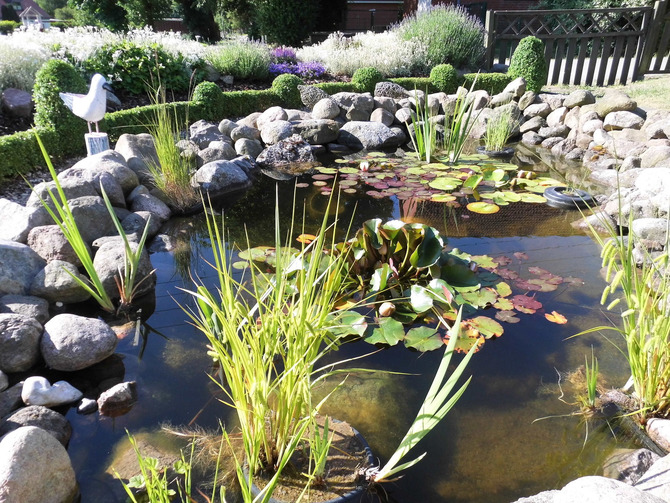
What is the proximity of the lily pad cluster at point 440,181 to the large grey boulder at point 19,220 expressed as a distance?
2.54 m

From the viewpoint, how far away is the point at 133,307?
3.02 metres

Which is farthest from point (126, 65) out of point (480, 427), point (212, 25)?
point (212, 25)

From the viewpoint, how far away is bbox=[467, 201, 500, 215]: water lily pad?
14.5ft

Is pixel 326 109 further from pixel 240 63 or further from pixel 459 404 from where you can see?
pixel 459 404

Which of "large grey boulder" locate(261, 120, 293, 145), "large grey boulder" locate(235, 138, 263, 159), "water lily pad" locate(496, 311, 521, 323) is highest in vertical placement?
"large grey boulder" locate(261, 120, 293, 145)

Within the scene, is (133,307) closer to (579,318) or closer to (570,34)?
(579,318)

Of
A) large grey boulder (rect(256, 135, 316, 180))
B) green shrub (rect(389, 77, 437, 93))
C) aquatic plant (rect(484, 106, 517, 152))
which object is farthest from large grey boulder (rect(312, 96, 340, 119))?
aquatic plant (rect(484, 106, 517, 152))

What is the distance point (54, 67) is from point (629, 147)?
6.47 meters

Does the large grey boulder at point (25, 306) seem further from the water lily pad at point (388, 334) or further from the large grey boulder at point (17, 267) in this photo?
the water lily pad at point (388, 334)

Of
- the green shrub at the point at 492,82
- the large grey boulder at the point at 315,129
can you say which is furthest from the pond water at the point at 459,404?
the green shrub at the point at 492,82

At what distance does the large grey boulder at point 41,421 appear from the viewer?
1911 mm

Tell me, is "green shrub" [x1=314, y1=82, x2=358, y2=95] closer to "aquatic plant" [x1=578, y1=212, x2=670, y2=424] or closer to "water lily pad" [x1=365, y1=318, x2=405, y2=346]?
"water lily pad" [x1=365, y1=318, x2=405, y2=346]

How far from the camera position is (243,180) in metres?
5.28

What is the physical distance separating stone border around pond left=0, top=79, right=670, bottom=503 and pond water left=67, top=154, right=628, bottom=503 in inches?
6.5
